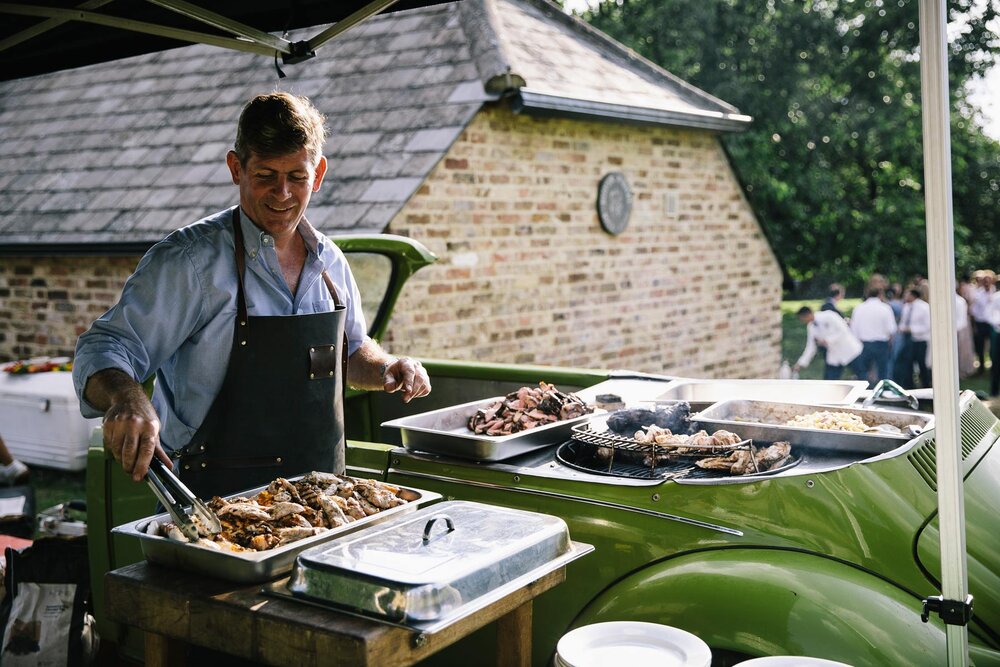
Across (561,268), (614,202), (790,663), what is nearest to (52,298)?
(561,268)

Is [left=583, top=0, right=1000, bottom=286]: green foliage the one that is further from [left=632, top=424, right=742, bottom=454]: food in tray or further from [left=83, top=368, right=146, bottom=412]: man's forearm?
[left=83, top=368, right=146, bottom=412]: man's forearm

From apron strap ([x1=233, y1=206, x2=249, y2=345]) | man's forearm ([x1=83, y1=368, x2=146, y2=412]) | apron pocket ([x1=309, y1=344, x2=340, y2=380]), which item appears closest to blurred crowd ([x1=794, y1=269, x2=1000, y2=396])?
apron pocket ([x1=309, y1=344, x2=340, y2=380])

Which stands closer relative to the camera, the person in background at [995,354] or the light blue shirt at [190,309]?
the light blue shirt at [190,309]

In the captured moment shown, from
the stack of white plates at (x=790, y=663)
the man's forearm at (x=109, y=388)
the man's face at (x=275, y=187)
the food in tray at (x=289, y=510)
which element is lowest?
the stack of white plates at (x=790, y=663)

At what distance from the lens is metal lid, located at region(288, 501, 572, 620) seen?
216cm

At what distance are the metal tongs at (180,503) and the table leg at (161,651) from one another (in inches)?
12.1

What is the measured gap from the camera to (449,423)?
3918 millimetres

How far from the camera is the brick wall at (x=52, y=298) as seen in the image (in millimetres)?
9625

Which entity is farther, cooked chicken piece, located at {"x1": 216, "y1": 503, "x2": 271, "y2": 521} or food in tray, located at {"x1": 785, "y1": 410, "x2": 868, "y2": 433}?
food in tray, located at {"x1": 785, "y1": 410, "x2": 868, "y2": 433}

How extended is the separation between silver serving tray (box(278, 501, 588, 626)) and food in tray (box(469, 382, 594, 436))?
1067 millimetres

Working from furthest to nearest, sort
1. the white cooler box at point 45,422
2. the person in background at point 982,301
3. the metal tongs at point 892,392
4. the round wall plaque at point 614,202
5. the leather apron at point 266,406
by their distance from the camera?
the person in background at point 982,301, the round wall plaque at point 614,202, the white cooler box at point 45,422, the metal tongs at point 892,392, the leather apron at point 266,406

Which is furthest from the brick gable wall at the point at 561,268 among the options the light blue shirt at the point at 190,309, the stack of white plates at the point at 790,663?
the stack of white plates at the point at 790,663

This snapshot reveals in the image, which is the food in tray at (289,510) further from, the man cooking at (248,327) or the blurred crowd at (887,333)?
the blurred crowd at (887,333)

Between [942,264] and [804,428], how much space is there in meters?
1.23
